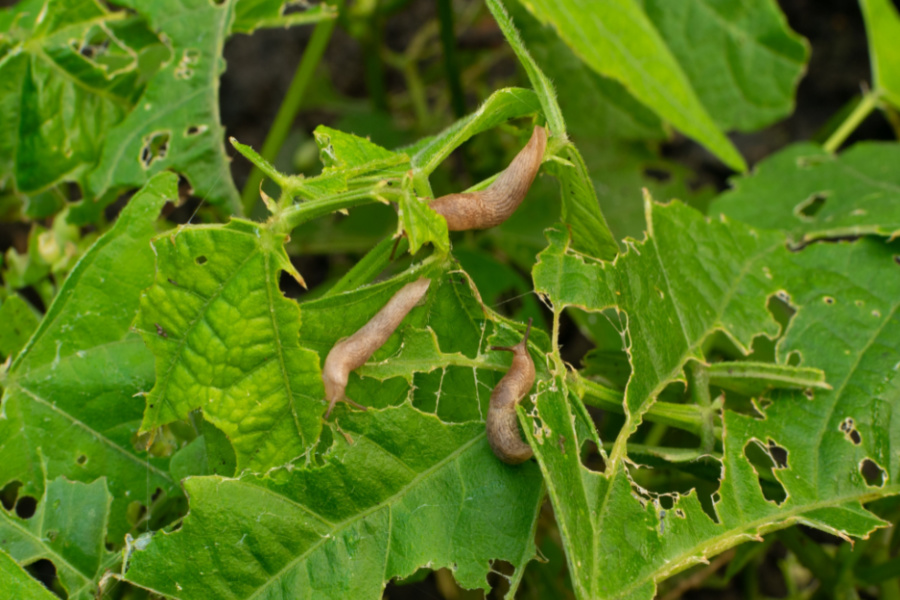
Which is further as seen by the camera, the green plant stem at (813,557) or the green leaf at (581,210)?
the green plant stem at (813,557)

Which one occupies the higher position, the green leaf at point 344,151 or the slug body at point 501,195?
the green leaf at point 344,151

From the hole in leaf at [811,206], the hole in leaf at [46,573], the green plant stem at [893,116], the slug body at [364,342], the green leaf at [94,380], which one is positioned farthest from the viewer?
the green plant stem at [893,116]

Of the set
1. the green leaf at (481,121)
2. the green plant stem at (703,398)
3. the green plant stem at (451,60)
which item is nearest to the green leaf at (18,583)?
the green leaf at (481,121)

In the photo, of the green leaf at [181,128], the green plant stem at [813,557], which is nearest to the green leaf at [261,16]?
the green leaf at [181,128]

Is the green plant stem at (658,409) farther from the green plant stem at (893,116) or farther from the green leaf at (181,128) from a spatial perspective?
the green plant stem at (893,116)

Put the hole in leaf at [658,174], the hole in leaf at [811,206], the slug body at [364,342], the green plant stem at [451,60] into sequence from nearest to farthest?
1. the slug body at [364,342]
2. the hole in leaf at [811,206]
3. the green plant stem at [451,60]
4. the hole in leaf at [658,174]

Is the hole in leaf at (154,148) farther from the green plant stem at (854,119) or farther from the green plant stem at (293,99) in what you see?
the green plant stem at (854,119)

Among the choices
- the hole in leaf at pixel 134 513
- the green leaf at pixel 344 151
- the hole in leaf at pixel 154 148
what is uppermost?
the green leaf at pixel 344 151

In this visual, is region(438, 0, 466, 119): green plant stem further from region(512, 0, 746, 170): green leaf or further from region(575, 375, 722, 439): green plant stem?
region(575, 375, 722, 439): green plant stem
